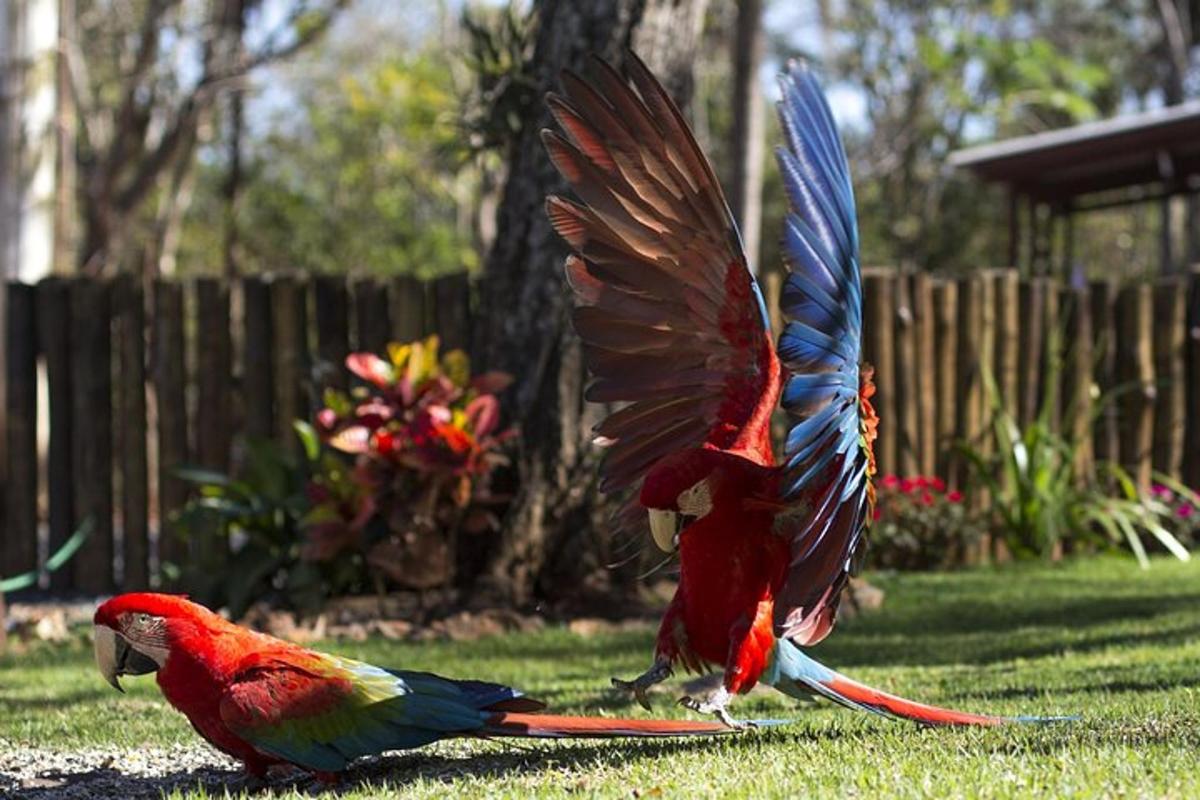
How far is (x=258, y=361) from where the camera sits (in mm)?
8242

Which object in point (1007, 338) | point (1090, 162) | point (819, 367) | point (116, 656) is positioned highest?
point (1090, 162)

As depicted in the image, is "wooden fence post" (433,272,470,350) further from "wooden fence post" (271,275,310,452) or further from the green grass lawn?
the green grass lawn

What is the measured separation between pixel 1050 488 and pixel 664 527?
5454 millimetres

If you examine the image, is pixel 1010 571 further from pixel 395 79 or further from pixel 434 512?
pixel 395 79

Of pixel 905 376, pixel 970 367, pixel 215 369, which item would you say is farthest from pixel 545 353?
pixel 970 367

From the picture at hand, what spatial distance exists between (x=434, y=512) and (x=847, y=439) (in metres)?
3.66

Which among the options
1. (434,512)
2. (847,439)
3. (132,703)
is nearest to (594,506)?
(434,512)

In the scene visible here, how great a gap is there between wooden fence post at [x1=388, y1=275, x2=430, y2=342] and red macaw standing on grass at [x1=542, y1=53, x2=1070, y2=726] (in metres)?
4.02

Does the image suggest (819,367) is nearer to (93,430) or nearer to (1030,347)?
(1030,347)

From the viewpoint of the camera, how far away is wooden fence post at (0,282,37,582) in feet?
27.9

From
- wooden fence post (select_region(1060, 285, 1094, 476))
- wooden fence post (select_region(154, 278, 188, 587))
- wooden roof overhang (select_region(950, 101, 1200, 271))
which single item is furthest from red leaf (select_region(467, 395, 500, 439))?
wooden roof overhang (select_region(950, 101, 1200, 271))

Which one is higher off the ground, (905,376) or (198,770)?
(905,376)

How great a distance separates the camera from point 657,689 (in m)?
5.29

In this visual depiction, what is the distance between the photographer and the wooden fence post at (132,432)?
830 centimetres
